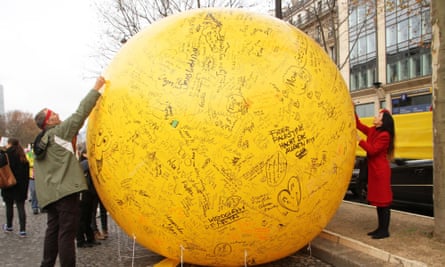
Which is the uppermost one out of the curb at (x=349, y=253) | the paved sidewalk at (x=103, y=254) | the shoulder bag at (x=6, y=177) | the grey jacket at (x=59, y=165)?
the grey jacket at (x=59, y=165)

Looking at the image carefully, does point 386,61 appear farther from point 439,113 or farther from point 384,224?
point 384,224

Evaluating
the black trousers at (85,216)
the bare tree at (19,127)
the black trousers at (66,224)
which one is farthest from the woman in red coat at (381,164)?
the bare tree at (19,127)

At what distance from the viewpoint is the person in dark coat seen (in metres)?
7.56

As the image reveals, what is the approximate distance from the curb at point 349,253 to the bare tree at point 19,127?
71399mm

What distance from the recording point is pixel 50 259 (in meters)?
4.43

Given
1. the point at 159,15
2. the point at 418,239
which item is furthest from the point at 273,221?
the point at 159,15

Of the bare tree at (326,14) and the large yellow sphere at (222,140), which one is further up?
the bare tree at (326,14)

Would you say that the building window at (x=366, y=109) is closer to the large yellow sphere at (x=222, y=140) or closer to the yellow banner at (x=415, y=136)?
the yellow banner at (x=415, y=136)

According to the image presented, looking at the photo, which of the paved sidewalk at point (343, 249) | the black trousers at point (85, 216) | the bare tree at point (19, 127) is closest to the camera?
the paved sidewalk at point (343, 249)

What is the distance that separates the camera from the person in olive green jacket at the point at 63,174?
164 inches

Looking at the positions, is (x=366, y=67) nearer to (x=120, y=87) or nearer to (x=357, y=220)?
(x=357, y=220)

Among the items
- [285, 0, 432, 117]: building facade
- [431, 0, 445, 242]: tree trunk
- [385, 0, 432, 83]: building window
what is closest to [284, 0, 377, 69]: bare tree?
[285, 0, 432, 117]: building facade

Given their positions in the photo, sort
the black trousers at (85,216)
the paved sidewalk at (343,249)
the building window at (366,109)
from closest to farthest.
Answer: the paved sidewalk at (343,249), the black trousers at (85,216), the building window at (366,109)

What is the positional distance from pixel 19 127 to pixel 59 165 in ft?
260
